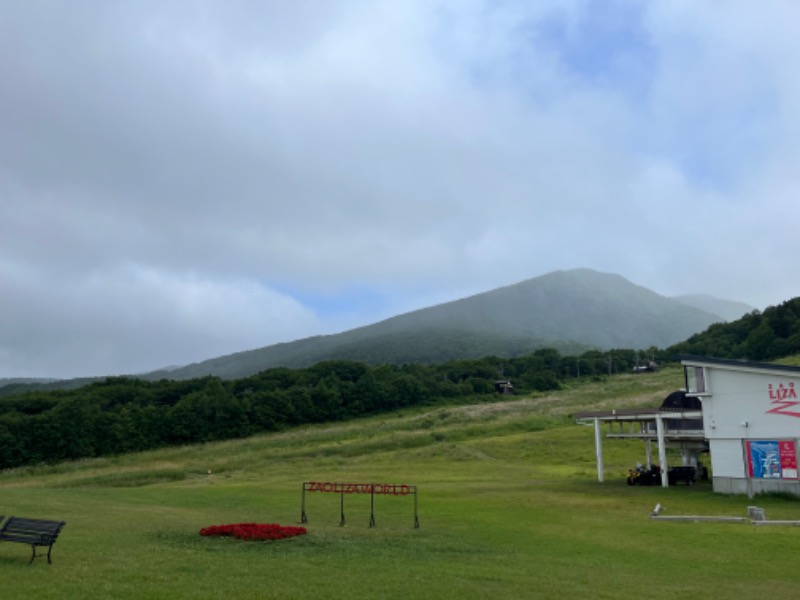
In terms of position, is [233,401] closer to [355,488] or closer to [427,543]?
[355,488]

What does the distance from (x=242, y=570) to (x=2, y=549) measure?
23.4ft

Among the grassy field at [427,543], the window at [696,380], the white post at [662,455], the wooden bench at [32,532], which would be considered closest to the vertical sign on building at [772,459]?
the grassy field at [427,543]

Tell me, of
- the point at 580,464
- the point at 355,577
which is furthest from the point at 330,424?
the point at 355,577

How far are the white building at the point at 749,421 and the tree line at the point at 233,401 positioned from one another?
8458 cm

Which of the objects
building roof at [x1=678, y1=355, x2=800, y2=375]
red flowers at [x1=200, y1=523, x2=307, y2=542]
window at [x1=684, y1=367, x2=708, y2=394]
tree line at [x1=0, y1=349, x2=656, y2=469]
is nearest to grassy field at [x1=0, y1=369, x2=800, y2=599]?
red flowers at [x1=200, y1=523, x2=307, y2=542]

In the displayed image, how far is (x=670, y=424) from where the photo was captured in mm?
42406

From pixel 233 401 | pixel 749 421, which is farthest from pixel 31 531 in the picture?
pixel 233 401

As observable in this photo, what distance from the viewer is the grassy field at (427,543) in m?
13.3

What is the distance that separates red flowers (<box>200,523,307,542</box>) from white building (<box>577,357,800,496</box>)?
2507 centimetres

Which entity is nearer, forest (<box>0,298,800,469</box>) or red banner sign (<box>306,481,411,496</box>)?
red banner sign (<box>306,481,411,496</box>)

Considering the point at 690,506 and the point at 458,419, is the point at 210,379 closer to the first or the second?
the point at 458,419

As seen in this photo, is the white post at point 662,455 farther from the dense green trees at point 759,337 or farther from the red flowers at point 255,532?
the dense green trees at point 759,337

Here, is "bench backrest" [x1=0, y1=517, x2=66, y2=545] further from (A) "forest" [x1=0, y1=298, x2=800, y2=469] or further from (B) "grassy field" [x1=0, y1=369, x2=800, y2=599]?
(A) "forest" [x1=0, y1=298, x2=800, y2=469]

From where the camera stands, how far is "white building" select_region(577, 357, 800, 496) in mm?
32094
